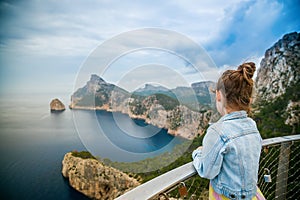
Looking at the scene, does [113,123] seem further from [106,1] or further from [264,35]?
[264,35]

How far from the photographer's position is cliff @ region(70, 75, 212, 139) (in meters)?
1.75

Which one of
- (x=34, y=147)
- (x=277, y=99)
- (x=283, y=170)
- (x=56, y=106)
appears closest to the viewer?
(x=283, y=170)

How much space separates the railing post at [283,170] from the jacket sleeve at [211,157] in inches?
30.3

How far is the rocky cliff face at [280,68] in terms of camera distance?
2058 cm

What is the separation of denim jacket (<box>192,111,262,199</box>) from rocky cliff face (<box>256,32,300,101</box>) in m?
20.7

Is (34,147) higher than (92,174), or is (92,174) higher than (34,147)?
(34,147)

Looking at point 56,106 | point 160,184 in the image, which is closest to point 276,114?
point 160,184

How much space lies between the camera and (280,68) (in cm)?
2439

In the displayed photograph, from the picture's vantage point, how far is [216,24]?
13984 millimetres

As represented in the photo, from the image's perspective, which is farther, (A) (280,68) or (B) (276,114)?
(A) (280,68)

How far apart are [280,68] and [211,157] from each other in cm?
2852

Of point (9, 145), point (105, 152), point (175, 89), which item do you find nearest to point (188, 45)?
point (175, 89)

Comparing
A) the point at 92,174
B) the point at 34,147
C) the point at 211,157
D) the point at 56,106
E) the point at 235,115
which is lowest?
the point at 92,174

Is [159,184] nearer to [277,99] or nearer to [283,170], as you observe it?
[283,170]
